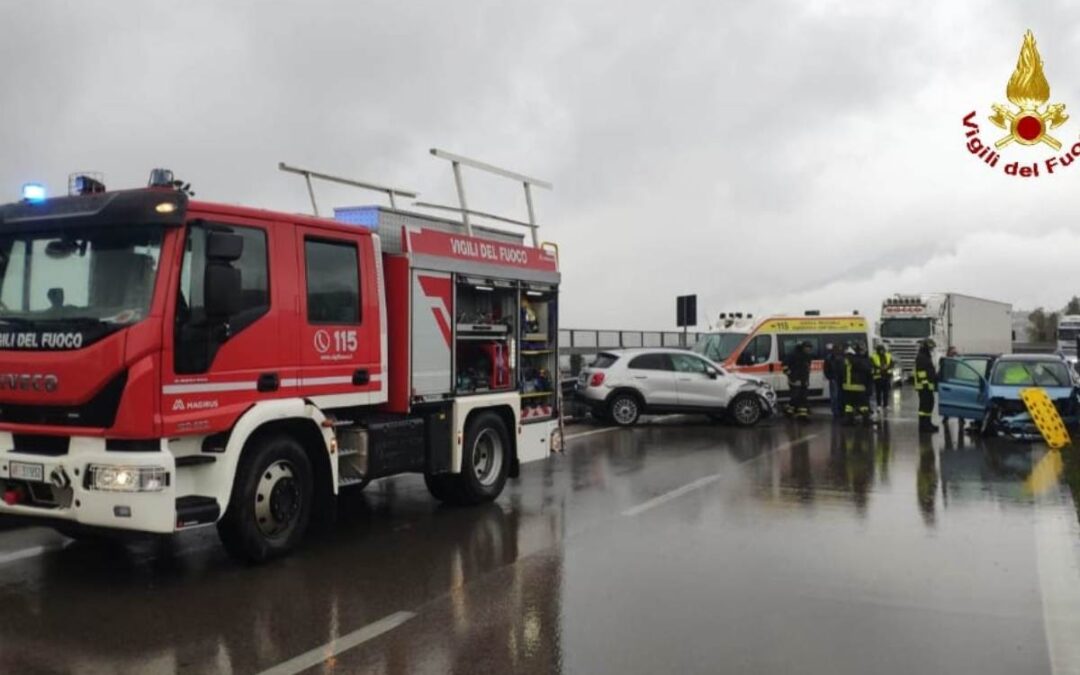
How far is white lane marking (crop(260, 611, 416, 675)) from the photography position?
464 centimetres

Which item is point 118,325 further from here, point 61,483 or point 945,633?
point 945,633

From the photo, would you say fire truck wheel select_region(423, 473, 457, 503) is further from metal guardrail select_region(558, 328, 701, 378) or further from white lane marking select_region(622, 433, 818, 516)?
metal guardrail select_region(558, 328, 701, 378)

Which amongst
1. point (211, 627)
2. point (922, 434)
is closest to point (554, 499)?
point (211, 627)

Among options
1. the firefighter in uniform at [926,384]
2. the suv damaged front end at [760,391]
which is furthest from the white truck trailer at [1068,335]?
the suv damaged front end at [760,391]

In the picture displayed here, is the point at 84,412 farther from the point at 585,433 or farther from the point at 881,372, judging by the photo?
the point at 881,372

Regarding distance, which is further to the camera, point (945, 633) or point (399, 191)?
point (399, 191)

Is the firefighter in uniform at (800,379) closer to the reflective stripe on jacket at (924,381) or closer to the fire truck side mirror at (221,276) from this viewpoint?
the reflective stripe on jacket at (924,381)

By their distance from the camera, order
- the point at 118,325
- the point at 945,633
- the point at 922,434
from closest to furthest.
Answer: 1. the point at 945,633
2. the point at 118,325
3. the point at 922,434

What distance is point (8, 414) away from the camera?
6.18 meters

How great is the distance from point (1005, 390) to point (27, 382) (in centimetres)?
1464

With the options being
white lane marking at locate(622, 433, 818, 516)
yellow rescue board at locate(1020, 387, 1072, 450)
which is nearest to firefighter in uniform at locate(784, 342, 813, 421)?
yellow rescue board at locate(1020, 387, 1072, 450)

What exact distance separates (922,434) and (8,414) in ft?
48.2

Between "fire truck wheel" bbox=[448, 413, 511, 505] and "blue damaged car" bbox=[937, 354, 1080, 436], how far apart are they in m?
9.89

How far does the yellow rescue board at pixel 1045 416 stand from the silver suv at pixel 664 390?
16.0ft
